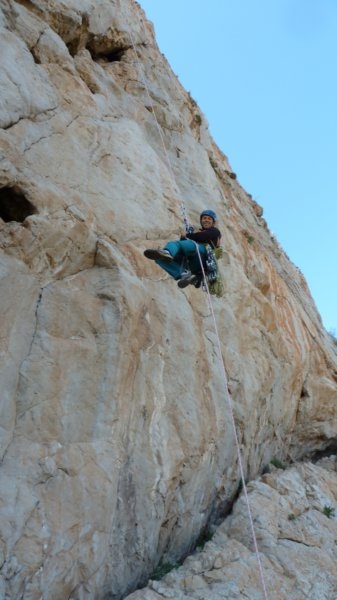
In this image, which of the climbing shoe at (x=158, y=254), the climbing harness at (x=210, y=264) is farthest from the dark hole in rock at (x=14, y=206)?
the climbing harness at (x=210, y=264)

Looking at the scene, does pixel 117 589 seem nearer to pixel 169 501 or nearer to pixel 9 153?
pixel 169 501

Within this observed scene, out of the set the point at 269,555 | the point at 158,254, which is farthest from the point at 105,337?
the point at 269,555

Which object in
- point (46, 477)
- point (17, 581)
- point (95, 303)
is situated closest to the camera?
point (17, 581)

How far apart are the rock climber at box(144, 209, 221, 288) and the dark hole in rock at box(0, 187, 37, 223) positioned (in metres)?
1.70

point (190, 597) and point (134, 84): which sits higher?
point (134, 84)

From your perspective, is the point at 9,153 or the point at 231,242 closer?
the point at 9,153

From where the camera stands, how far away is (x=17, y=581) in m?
4.98

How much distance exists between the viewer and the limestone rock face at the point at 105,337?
569 cm

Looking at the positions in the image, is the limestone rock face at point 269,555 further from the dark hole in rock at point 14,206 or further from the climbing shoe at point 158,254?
the dark hole in rock at point 14,206

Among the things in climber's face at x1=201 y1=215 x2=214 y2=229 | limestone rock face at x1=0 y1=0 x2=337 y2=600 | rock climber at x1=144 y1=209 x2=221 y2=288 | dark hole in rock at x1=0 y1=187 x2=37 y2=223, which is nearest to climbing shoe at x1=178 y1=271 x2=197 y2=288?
rock climber at x1=144 y1=209 x2=221 y2=288

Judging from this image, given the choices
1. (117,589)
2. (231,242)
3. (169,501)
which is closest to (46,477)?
(117,589)

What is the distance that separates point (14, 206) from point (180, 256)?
2.43 m

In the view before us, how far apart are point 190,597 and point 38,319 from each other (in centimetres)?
384

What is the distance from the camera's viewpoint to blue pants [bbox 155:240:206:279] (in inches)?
299
